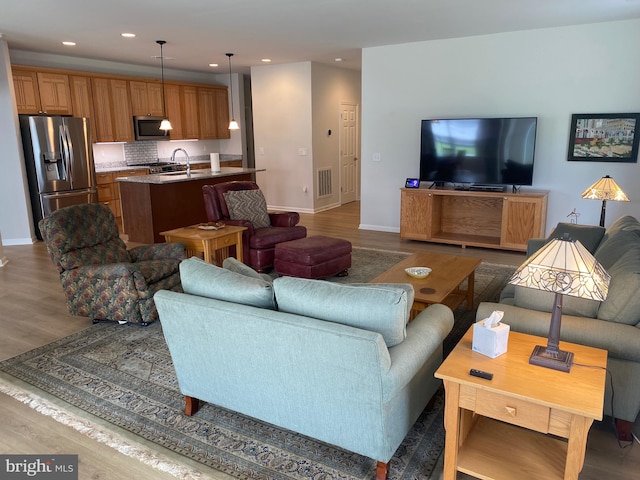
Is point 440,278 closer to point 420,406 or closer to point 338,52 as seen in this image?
point 420,406

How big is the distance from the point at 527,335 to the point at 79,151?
6.89 metres

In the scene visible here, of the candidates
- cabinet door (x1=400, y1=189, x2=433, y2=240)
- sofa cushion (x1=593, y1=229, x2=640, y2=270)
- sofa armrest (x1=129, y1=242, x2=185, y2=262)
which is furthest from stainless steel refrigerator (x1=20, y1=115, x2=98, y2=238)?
sofa cushion (x1=593, y1=229, x2=640, y2=270)

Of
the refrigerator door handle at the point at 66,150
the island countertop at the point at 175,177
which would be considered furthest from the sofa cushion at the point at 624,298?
the refrigerator door handle at the point at 66,150

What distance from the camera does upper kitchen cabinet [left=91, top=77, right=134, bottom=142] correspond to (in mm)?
7785

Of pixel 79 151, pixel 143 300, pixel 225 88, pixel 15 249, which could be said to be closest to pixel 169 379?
pixel 143 300

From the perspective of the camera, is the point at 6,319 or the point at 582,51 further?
the point at 582,51

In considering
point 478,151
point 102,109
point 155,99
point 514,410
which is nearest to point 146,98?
point 155,99

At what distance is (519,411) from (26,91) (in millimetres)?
7652

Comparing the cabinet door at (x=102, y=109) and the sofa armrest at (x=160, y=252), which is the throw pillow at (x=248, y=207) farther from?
the cabinet door at (x=102, y=109)

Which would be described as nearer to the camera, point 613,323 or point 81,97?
point 613,323

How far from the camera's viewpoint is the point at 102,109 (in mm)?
7848

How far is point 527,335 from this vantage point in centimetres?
221

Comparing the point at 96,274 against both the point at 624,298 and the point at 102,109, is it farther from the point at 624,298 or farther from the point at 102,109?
the point at 102,109

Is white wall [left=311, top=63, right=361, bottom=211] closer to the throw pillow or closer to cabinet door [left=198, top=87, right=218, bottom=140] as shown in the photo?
cabinet door [left=198, top=87, right=218, bottom=140]
